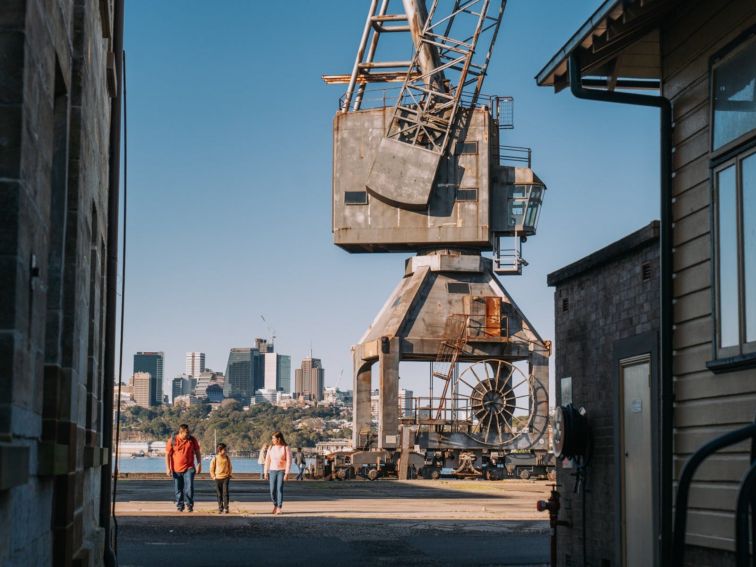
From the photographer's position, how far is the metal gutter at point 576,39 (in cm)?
1016

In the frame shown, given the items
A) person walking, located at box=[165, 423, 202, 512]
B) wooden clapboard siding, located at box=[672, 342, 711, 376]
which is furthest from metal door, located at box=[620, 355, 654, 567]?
person walking, located at box=[165, 423, 202, 512]

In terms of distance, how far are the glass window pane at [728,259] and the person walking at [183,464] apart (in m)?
16.5

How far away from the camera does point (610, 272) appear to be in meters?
13.2

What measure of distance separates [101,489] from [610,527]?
17.6 ft

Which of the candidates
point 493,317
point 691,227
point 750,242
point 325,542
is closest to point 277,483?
point 325,542

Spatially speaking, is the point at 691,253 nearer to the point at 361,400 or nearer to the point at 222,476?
the point at 222,476

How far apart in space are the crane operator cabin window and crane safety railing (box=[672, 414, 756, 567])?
305 cm

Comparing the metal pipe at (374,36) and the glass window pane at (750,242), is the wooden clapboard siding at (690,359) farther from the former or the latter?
the metal pipe at (374,36)

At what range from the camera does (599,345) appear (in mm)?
13664

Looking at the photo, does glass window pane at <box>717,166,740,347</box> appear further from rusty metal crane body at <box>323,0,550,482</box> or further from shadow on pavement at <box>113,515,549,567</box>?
rusty metal crane body at <box>323,0,550,482</box>

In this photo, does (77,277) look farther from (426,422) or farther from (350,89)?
(350,89)

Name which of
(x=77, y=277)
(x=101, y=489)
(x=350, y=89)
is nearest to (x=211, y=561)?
(x=101, y=489)

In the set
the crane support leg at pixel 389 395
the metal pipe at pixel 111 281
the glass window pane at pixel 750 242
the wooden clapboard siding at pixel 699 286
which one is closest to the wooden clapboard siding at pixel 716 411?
the wooden clapboard siding at pixel 699 286

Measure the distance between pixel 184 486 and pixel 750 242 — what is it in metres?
17.8
